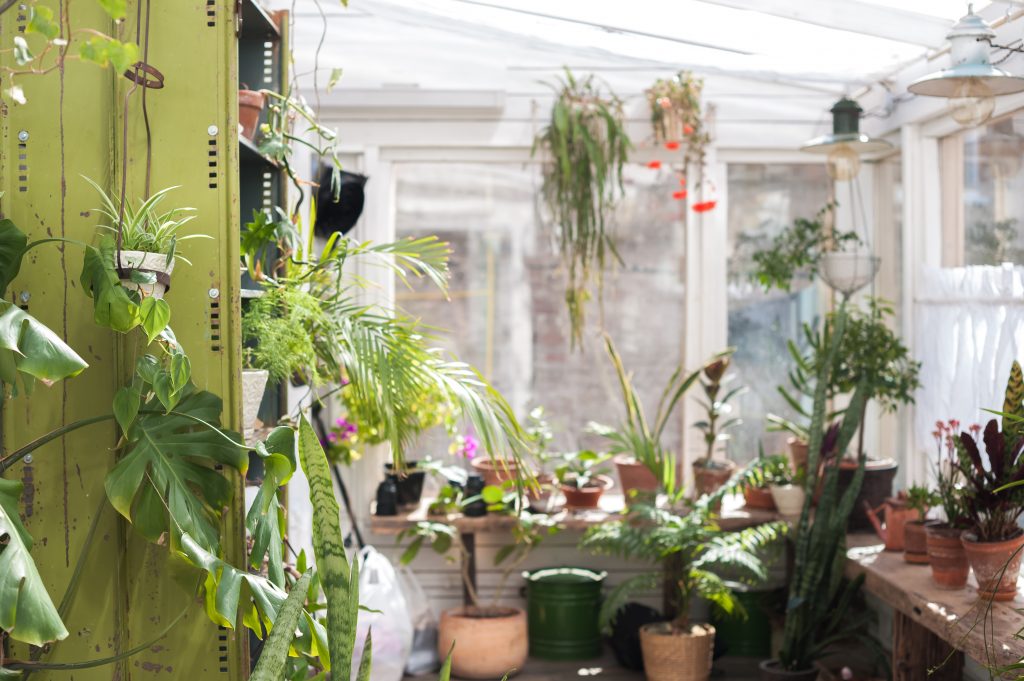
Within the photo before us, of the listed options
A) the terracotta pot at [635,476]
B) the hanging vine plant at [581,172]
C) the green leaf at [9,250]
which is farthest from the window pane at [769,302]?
the green leaf at [9,250]

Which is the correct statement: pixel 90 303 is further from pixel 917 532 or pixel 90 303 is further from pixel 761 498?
pixel 761 498

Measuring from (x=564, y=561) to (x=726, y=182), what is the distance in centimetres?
187

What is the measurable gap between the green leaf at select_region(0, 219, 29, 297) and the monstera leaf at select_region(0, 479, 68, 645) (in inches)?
19.1

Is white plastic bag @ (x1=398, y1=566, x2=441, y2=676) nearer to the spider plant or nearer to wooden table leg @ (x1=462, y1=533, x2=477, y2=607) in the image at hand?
wooden table leg @ (x1=462, y1=533, x2=477, y2=607)

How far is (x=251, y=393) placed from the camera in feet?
7.99

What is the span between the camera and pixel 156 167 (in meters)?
2.21

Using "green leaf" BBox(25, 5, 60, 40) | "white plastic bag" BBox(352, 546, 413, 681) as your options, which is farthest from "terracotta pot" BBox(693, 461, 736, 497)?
"green leaf" BBox(25, 5, 60, 40)

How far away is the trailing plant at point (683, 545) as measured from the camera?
3879 mm

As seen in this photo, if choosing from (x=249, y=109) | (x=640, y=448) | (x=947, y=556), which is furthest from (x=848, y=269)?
(x=249, y=109)

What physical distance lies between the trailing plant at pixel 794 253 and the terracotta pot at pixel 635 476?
95cm

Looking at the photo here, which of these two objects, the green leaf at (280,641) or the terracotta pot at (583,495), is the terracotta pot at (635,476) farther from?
the green leaf at (280,641)

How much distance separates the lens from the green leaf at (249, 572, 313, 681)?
71.5 inches

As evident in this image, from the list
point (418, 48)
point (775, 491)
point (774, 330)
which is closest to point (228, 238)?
point (418, 48)

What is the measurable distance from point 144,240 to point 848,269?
9.76ft
